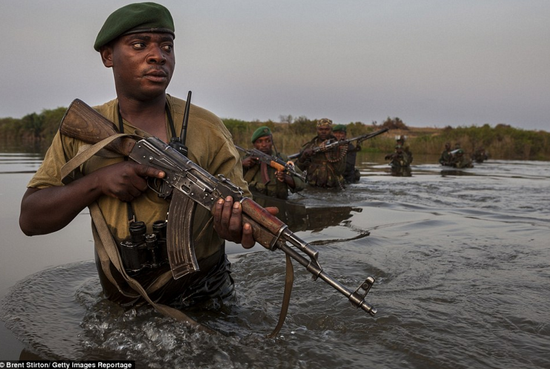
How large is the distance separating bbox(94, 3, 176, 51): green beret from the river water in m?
1.72

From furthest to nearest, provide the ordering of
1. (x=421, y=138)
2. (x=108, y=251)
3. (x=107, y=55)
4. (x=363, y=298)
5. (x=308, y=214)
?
(x=421, y=138) → (x=308, y=214) → (x=107, y=55) → (x=108, y=251) → (x=363, y=298)

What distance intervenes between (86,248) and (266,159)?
445 centimetres

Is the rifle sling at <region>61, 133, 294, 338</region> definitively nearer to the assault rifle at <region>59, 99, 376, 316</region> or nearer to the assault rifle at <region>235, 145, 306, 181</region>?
the assault rifle at <region>59, 99, 376, 316</region>

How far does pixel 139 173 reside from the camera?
8.49ft

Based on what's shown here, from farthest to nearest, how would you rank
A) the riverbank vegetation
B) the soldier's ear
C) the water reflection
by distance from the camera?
the riverbank vegetation < the water reflection < the soldier's ear

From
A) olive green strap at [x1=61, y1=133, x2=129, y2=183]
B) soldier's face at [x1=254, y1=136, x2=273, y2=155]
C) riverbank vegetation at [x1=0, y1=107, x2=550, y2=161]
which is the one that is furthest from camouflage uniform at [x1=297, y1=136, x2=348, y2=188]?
riverbank vegetation at [x1=0, y1=107, x2=550, y2=161]

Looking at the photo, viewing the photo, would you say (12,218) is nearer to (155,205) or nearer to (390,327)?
(155,205)

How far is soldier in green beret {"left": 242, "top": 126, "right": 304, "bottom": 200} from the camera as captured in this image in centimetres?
939

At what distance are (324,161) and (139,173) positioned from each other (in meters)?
9.74

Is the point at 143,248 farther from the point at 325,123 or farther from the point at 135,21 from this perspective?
the point at 325,123

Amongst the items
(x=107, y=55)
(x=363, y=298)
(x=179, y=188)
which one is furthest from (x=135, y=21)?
(x=363, y=298)

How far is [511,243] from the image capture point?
19.7ft

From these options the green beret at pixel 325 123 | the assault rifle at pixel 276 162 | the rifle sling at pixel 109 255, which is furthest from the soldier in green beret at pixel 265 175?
the rifle sling at pixel 109 255

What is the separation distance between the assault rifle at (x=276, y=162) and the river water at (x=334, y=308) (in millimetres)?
2073
